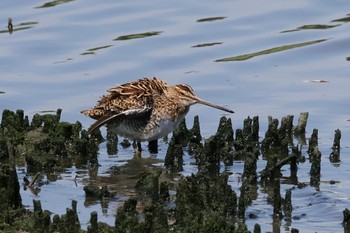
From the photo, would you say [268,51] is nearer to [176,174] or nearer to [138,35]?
[138,35]

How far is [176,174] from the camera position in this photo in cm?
1130

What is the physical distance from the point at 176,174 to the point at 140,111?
3.42 feet

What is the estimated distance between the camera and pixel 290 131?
1257 centimetres

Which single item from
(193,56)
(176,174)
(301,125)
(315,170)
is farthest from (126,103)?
(193,56)

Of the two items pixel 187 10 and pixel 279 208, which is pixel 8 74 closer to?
pixel 187 10

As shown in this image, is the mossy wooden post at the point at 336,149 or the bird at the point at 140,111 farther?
the bird at the point at 140,111

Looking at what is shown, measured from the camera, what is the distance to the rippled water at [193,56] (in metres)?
14.2

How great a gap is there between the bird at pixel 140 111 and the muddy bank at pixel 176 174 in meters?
0.20

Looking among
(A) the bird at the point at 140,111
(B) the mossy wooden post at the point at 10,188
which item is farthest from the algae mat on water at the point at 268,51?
(B) the mossy wooden post at the point at 10,188

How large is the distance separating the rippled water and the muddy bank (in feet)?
0.83

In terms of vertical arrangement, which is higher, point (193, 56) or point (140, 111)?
point (193, 56)

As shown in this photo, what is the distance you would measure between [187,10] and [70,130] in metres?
6.92

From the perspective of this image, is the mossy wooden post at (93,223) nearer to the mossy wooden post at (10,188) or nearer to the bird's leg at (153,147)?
the mossy wooden post at (10,188)

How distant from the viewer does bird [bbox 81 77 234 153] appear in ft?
A: 39.3
